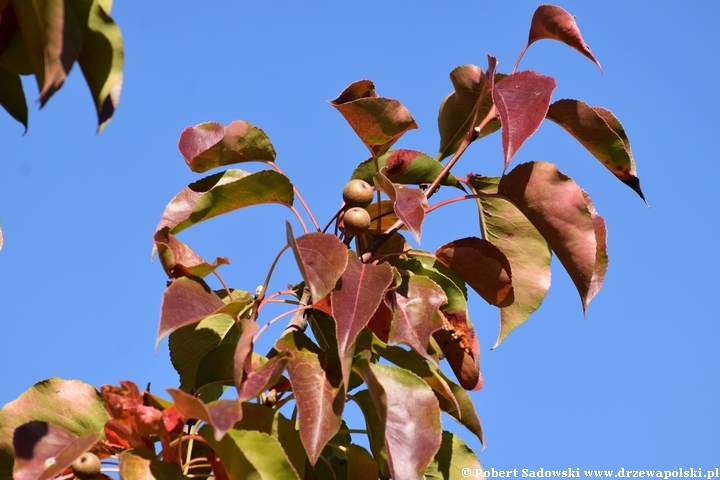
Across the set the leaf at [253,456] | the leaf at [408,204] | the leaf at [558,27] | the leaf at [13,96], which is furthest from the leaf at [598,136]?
the leaf at [13,96]

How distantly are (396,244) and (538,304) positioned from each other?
0.37m

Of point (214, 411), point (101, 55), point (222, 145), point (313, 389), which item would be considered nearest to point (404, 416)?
point (313, 389)

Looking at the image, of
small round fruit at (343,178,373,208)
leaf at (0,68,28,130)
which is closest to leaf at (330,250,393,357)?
small round fruit at (343,178,373,208)

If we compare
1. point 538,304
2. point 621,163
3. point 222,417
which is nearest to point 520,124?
point 621,163

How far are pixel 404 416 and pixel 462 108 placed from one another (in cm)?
82

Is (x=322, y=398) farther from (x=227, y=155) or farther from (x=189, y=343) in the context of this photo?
(x=227, y=155)

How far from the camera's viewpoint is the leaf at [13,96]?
1.62 m

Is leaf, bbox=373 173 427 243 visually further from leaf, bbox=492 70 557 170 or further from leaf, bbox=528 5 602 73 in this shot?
leaf, bbox=528 5 602 73

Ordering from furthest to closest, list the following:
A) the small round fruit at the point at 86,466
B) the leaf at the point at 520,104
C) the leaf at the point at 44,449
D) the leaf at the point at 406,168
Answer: the leaf at the point at 406,168 < the leaf at the point at 520,104 < the small round fruit at the point at 86,466 < the leaf at the point at 44,449

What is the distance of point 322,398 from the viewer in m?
1.70

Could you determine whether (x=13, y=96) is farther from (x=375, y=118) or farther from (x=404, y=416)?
(x=404, y=416)

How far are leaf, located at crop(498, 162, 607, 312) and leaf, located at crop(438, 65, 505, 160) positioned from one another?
0.21 meters

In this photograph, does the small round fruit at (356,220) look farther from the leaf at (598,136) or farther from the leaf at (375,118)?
the leaf at (598,136)

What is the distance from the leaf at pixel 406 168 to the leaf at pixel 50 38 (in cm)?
96
